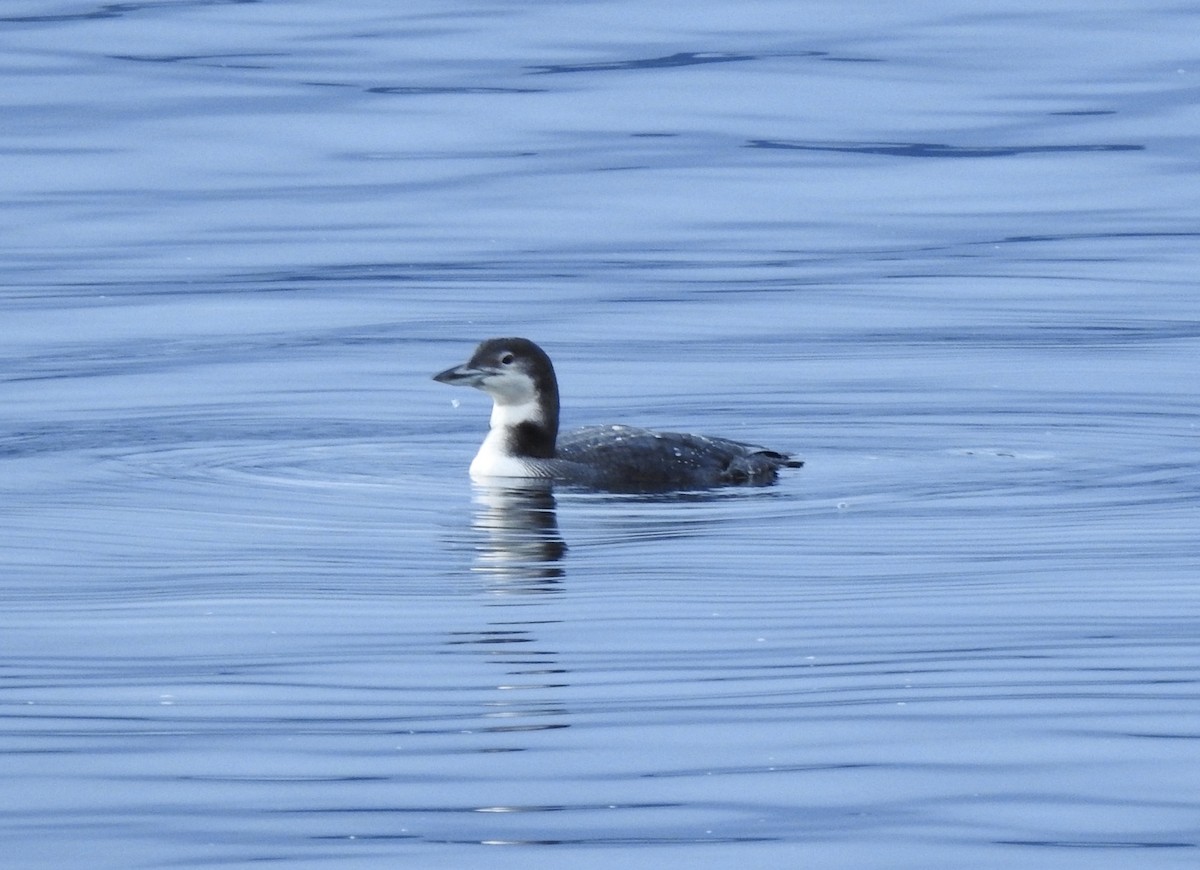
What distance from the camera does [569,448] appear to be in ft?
41.1

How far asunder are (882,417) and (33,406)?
4.53m

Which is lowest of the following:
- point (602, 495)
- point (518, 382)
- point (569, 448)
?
point (602, 495)

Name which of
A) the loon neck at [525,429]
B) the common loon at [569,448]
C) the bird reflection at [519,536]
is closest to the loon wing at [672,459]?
the common loon at [569,448]

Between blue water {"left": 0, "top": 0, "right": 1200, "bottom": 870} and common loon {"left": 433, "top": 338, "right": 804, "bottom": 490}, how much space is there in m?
0.25

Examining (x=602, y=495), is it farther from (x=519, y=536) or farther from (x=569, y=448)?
(x=519, y=536)

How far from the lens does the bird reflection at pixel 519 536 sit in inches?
387

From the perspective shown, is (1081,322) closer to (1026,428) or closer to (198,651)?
(1026,428)

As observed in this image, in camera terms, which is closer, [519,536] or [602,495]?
[519,536]

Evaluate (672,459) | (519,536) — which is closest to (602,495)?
(672,459)

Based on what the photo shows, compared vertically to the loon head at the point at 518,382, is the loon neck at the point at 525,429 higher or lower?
lower

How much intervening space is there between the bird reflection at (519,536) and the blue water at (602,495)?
4 centimetres

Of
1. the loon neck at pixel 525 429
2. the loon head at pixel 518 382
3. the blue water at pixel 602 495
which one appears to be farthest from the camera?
the loon head at pixel 518 382

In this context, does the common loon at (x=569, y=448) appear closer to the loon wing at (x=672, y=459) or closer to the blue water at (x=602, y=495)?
the loon wing at (x=672, y=459)

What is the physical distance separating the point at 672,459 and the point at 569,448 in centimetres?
60
